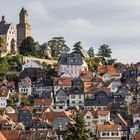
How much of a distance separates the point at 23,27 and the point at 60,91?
35.1 meters

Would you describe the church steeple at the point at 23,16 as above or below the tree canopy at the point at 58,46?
above

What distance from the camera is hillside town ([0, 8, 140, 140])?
8688cm

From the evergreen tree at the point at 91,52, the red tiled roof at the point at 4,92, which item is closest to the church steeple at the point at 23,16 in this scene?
the evergreen tree at the point at 91,52

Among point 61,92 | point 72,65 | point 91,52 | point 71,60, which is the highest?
point 91,52

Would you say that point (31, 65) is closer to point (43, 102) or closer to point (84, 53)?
point (43, 102)

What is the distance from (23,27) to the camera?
134500 mm

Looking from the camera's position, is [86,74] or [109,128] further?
[86,74]

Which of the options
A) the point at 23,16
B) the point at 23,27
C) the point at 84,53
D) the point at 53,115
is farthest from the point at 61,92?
the point at 23,16

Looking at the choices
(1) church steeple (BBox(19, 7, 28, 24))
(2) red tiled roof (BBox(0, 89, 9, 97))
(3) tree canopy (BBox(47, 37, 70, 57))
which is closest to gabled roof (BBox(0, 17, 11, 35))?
(1) church steeple (BBox(19, 7, 28, 24))

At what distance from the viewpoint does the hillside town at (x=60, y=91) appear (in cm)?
8688

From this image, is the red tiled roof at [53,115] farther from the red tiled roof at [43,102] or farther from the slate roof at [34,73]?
the slate roof at [34,73]

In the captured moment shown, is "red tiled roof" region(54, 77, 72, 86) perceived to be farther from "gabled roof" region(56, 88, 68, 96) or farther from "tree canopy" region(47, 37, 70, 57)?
"tree canopy" region(47, 37, 70, 57)

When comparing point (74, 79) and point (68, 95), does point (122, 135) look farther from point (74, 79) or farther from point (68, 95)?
point (74, 79)

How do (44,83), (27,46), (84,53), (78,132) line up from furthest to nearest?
(84,53) < (27,46) < (44,83) < (78,132)
